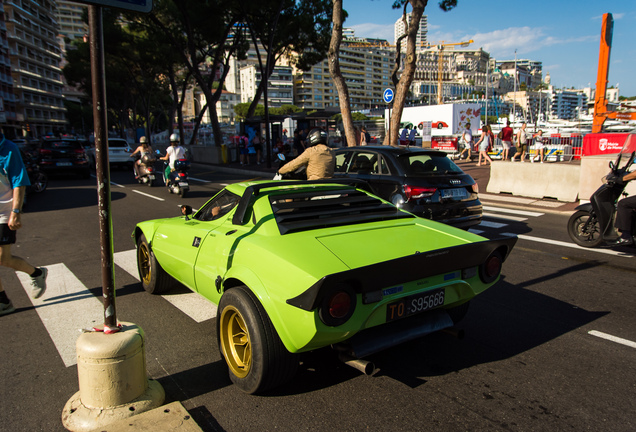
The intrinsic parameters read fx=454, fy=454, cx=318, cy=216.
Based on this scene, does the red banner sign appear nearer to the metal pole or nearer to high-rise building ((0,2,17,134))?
the metal pole

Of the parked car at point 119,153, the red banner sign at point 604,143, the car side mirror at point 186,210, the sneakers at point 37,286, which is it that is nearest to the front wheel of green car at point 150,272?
the car side mirror at point 186,210

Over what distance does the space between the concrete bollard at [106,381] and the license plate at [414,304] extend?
64.2 inches

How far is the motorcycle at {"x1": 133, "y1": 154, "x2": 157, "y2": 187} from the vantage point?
15.9 metres

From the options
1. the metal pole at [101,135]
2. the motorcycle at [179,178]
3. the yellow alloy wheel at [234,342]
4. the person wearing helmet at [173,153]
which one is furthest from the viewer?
the person wearing helmet at [173,153]

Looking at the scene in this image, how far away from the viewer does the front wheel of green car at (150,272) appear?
499 cm

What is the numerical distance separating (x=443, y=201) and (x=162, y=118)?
10676 cm

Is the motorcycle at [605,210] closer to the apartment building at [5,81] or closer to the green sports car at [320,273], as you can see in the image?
the green sports car at [320,273]

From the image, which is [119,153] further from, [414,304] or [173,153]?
[414,304]

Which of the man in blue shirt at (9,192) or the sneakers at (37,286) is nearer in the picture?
the man in blue shirt at (9,192)

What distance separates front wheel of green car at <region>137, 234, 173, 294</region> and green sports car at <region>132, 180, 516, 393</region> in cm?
91

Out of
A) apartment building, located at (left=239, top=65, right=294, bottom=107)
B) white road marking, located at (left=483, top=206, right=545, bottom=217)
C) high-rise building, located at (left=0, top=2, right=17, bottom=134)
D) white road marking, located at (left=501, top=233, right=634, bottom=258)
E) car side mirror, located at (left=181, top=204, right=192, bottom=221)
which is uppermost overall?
apartment building, located at (left=239, top=65, right=294, bottom=107)

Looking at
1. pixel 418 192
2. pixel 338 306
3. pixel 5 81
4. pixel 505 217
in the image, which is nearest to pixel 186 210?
pixel 338 306

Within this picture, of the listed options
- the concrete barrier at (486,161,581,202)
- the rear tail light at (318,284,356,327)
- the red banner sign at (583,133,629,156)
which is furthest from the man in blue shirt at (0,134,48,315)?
the red banner sign at (583,133,629,156)

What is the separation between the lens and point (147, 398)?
2914mm
